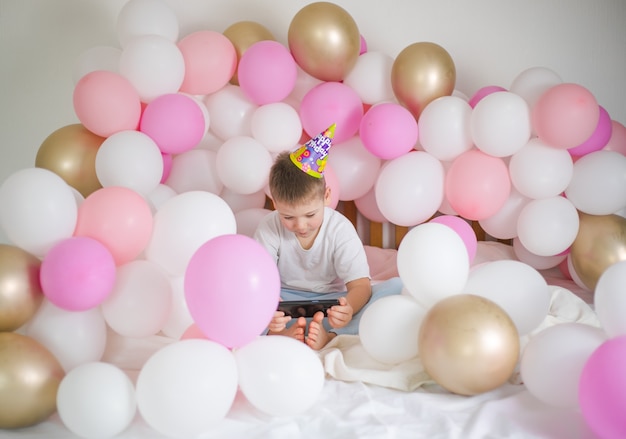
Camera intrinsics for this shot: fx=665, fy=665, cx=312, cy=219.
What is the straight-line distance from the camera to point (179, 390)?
110 centimetres

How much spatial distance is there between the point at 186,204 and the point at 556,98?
1130 millimetres

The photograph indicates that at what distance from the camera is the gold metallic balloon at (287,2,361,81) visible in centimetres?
209

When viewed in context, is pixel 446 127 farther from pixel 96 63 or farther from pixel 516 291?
pixel 96 63

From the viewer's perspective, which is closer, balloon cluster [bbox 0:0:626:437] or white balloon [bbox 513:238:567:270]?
balloon cluster [bbox 0:0:626:437]

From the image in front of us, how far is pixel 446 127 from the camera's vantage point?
2.02 m

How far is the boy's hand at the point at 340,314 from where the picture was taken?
157 centimetres

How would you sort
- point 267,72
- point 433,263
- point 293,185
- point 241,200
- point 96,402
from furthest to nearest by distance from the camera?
point 241,200 < point 267,72 < point 293,185 < point 433,263 < point 96,402

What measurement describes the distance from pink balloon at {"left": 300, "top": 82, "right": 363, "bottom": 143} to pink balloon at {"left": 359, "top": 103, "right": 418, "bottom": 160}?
0.06 m

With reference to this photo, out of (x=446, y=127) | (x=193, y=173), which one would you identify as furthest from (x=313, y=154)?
(x=193, y=173)

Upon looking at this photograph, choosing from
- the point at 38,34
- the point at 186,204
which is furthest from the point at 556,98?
the point at 38,34

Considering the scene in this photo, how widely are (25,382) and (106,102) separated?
3.21ft

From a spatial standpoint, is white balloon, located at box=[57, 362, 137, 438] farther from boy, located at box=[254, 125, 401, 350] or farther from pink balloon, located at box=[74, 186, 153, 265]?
boy, located at box=[254, 125, 401, 350]

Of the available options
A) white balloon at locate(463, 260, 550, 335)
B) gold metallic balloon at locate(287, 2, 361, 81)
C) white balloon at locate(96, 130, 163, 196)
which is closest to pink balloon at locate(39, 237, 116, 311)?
white balloon at locate(96, 130, 163, 196)

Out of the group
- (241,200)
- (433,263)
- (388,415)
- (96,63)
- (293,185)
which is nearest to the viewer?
(388,415)
